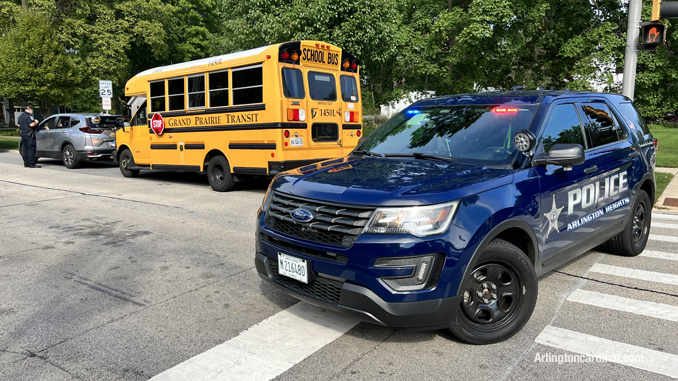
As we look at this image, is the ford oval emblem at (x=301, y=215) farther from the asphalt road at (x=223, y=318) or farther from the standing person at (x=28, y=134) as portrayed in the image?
the standing person at (x=28, y=134)

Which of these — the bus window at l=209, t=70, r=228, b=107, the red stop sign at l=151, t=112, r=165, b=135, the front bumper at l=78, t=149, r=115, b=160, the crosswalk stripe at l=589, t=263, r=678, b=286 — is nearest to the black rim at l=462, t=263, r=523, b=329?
the crosswalk stripe at l=589, t=263, r=678, b=286

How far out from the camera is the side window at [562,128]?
14.0 ft

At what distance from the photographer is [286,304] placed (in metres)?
4.44

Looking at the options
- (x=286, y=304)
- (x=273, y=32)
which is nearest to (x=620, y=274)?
(x=286, y=304)

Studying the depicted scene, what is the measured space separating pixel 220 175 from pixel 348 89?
3.31 m

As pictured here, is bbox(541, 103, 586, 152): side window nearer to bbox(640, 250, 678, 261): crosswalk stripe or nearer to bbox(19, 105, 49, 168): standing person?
bbox(640, 250, 678, 261): crosswalk stripe

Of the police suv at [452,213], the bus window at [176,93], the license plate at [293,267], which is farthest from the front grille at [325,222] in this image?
the bus window at [176,93]

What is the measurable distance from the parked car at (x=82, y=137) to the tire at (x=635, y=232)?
14.0 metres

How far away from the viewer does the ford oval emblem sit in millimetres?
3541

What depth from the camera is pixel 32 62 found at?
81.9ft

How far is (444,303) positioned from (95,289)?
3293 mm

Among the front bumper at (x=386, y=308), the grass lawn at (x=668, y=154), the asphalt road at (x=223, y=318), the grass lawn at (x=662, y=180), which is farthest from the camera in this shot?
the grass lawn at (x=668, y=154)

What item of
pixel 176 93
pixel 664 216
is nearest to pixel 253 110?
pixel 176 93

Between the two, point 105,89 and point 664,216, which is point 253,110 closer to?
point 664,216
